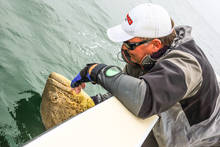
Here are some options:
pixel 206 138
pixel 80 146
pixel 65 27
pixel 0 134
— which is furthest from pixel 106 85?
pixel 65 27

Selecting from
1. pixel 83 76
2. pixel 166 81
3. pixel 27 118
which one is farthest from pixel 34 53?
pixel 166 81

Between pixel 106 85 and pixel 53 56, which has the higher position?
pixel 53 56

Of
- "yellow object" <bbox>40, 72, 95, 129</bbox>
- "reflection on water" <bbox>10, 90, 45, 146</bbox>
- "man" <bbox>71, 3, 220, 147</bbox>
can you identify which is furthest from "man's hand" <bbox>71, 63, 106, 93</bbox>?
"reflection on water" <bbox>10, 90, 45, 146</bbox>

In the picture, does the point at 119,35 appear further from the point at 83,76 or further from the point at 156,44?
the point at 83,76

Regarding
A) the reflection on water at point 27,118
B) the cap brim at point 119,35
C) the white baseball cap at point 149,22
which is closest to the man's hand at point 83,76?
the cap brim at point 119,35

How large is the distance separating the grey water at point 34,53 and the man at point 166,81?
64.8 inches

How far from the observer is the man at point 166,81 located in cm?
153

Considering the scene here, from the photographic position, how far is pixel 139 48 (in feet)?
6.61

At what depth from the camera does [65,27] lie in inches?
285

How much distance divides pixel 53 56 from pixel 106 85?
3887 millimetres

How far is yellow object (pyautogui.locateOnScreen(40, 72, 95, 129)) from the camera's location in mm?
3041

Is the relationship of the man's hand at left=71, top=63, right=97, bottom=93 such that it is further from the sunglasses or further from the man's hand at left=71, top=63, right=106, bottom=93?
the sunglasses

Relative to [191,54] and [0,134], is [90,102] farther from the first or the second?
[191,54]

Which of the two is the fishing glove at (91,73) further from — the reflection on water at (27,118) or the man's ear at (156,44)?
the reflection on water at (27,118)
